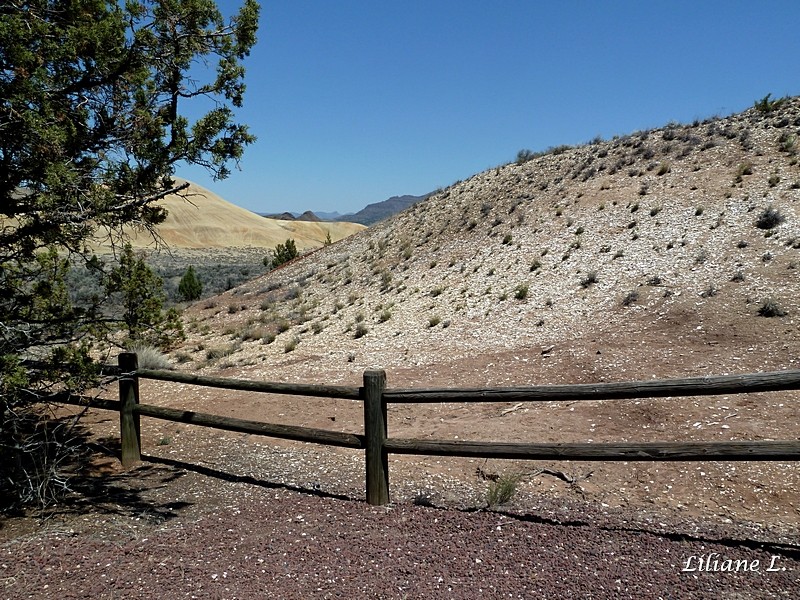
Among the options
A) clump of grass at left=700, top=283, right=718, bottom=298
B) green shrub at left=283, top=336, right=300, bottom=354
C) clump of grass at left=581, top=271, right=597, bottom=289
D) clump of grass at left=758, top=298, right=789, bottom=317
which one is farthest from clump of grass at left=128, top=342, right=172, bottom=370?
clump of grass at left=758, top=298, right=789, bottom=317

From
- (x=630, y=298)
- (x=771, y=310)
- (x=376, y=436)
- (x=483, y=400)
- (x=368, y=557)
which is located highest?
(x=630, y=298)

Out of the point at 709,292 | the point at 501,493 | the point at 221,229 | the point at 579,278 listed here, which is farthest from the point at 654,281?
the point at 221,229

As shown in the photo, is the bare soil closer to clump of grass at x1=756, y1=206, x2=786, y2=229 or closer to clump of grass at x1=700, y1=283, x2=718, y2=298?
clump of grass at x1=700, y1=283, x2=718, y2=298

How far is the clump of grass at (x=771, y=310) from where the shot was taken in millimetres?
12117

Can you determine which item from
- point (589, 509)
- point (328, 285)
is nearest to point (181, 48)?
point (589, 509)

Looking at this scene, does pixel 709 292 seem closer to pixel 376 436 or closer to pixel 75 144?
pixel 376 436

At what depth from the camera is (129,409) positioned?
7152 mm

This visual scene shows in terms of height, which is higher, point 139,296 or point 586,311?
point 139,296

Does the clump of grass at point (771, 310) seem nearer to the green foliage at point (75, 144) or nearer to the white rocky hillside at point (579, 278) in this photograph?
the white rocky hillside at point (579, 278)

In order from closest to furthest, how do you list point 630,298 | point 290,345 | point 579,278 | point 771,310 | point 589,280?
1. point 771,310
2. point 630,298
3. point 290,345
4. point 589,280
5. point 579,278

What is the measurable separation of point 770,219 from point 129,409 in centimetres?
1699

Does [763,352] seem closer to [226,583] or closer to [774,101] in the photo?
[226,583]

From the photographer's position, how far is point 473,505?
19.6 ft

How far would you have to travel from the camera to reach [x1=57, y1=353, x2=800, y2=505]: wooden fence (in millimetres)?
4800
